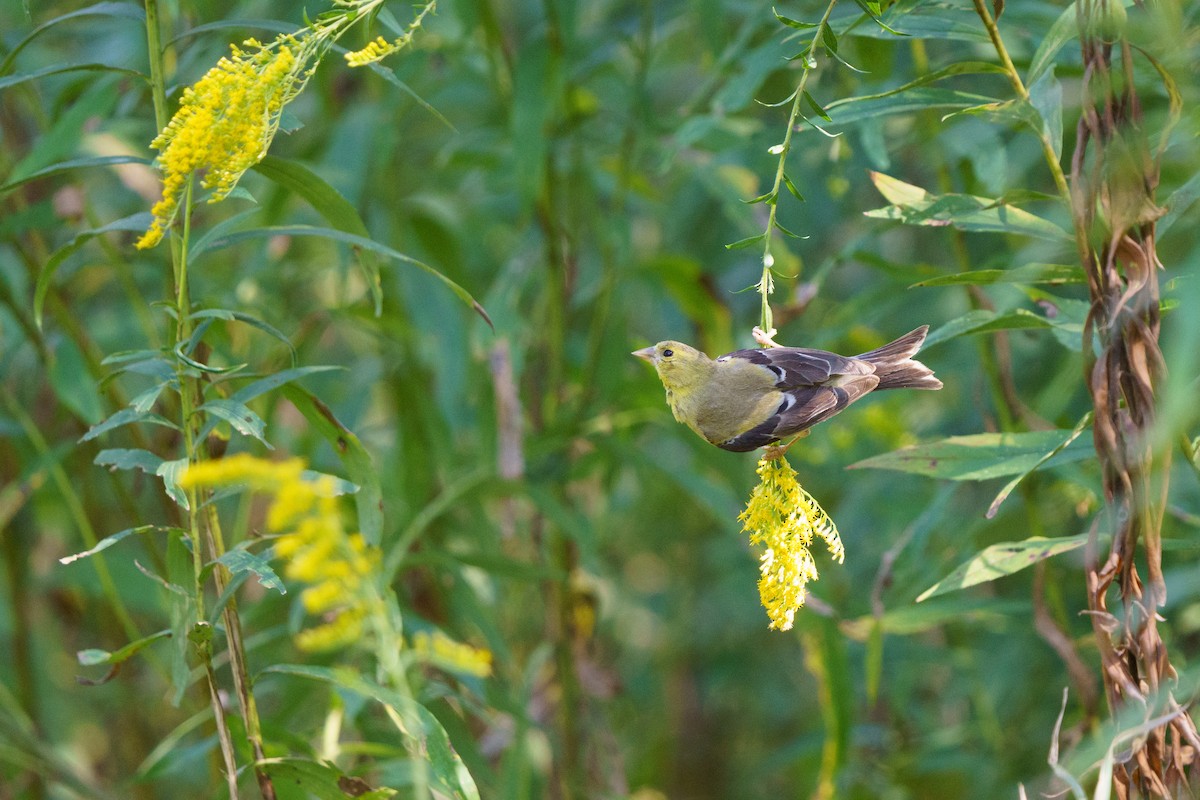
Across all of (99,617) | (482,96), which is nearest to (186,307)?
(482,96)

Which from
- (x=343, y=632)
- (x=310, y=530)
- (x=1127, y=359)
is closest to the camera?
(x=310, y=530)

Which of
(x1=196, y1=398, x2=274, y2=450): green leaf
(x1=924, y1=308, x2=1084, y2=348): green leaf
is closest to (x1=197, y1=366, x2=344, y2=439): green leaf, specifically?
(x1=196, y1=398, x2=274, y2=450): green leaf

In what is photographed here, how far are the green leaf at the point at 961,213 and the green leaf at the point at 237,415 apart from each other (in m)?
0.81

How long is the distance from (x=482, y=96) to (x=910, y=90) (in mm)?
1653

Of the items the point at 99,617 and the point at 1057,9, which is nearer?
the point at 1057,9

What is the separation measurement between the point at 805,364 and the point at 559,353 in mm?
1151

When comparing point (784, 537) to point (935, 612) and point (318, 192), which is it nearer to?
point (318, 192)

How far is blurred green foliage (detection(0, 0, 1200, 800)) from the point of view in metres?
2.01

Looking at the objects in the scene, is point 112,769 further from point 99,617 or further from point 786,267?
point 786,267

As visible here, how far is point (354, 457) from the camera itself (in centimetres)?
140

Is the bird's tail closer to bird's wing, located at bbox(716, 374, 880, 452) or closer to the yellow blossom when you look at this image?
bird's wing, located at bbox(716, 374, 880, 452)

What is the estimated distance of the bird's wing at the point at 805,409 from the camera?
4.80ft

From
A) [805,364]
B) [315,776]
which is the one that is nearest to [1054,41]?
[805,364]

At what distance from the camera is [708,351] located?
2588 mm
